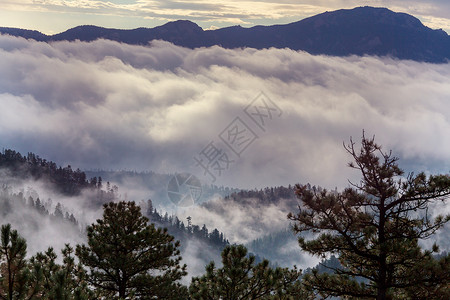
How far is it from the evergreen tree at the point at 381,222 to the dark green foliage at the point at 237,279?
2230 mm

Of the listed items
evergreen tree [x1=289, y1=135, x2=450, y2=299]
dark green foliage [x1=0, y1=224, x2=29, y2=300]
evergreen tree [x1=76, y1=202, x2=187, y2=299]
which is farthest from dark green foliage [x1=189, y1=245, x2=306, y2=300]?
dark green foliage [x1=0, y1=224, x2=29, y2=300]

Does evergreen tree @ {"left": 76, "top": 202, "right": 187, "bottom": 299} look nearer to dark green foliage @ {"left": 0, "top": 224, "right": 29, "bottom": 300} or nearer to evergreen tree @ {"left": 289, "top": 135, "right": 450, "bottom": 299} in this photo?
evergreen tree @ {"left": 289, "top": 135, "right": 450, "bottom": 299}

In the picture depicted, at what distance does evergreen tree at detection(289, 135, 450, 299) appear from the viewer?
1731 cm

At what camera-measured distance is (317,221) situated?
1844 centimetres

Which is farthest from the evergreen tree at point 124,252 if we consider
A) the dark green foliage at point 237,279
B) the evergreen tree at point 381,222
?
the evergreen tree at point 381,222

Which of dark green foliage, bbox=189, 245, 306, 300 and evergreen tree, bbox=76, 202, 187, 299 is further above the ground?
evergreen tree, bbox=76, 202, 187, 299

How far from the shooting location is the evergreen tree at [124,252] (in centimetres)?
2605

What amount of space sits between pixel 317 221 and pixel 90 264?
15.3m

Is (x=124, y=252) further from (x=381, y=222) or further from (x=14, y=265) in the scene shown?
(x=14, y=265)

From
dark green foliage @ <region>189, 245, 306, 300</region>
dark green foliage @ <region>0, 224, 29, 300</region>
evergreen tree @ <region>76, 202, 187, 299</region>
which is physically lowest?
dark green foliage @ <region>0, 224, 29, 300</region>

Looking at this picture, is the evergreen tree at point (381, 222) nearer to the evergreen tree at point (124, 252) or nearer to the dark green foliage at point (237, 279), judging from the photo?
the dark green foliage at point (237, 279)

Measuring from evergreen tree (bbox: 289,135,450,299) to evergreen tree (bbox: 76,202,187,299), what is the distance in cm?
1139

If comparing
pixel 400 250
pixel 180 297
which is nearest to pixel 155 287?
pixel 180 297

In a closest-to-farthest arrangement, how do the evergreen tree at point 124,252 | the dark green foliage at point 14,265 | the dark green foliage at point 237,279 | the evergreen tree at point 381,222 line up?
the dark green foliage at point 14,265, the evergreen tree at point 381,222, the dark green foliage at point 237,279, the evergreen tree at point 124,252
